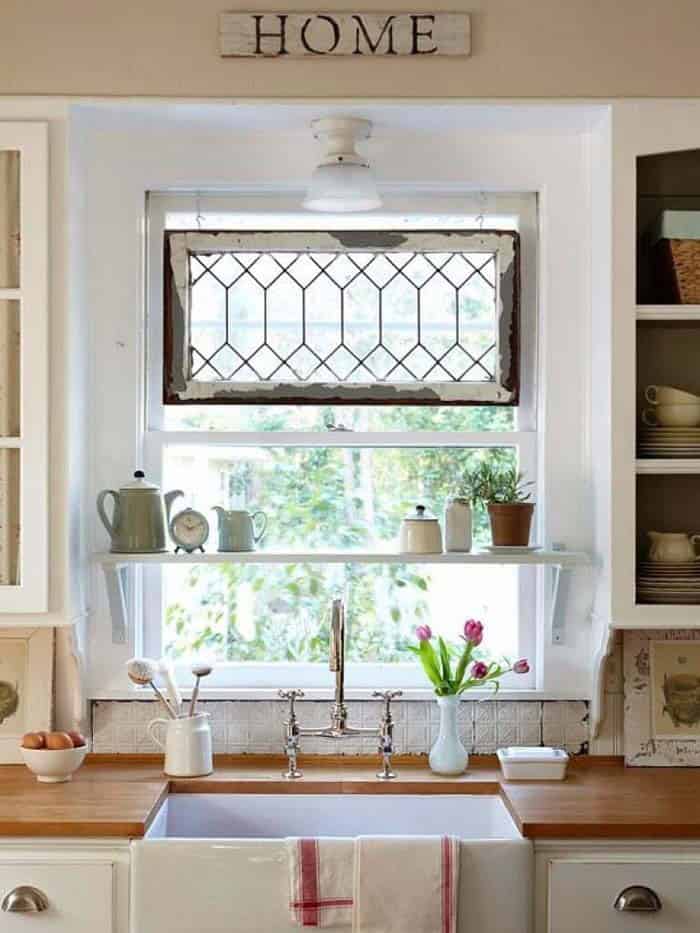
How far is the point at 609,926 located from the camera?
2.48 m

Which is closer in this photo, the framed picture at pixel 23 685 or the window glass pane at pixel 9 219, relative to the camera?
the window glass pane at pixel 9 219

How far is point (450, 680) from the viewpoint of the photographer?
9.66 ft

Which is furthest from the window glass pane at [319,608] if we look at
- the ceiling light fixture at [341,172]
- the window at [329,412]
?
the ceiling light fixture at [341,172]

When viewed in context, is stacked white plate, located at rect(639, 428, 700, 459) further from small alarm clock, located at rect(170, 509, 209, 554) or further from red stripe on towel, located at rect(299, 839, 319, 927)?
red stripe on towel, located at rect(299, 839, 319, 927)

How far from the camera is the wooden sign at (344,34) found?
2.76 m

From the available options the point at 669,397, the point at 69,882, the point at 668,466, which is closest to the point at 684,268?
the point at 669,397

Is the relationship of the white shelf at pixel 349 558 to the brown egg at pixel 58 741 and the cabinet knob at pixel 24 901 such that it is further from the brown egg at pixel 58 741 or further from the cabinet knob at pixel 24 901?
the cabinet knob at pixel 24 901

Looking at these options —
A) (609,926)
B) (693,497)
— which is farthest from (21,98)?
(609,926)

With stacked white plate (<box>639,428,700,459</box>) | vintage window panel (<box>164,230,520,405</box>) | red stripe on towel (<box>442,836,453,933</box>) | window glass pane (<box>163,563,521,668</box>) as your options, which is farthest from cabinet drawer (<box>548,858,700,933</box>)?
vintage window panel (<box>164,230,520,405</box>)

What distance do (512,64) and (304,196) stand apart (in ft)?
2.05

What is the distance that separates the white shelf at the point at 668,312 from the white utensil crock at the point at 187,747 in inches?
52.6

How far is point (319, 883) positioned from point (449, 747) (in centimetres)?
60

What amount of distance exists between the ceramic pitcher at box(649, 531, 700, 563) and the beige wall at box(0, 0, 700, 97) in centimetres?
97

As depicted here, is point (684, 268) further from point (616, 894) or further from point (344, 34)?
point (616, 894)
